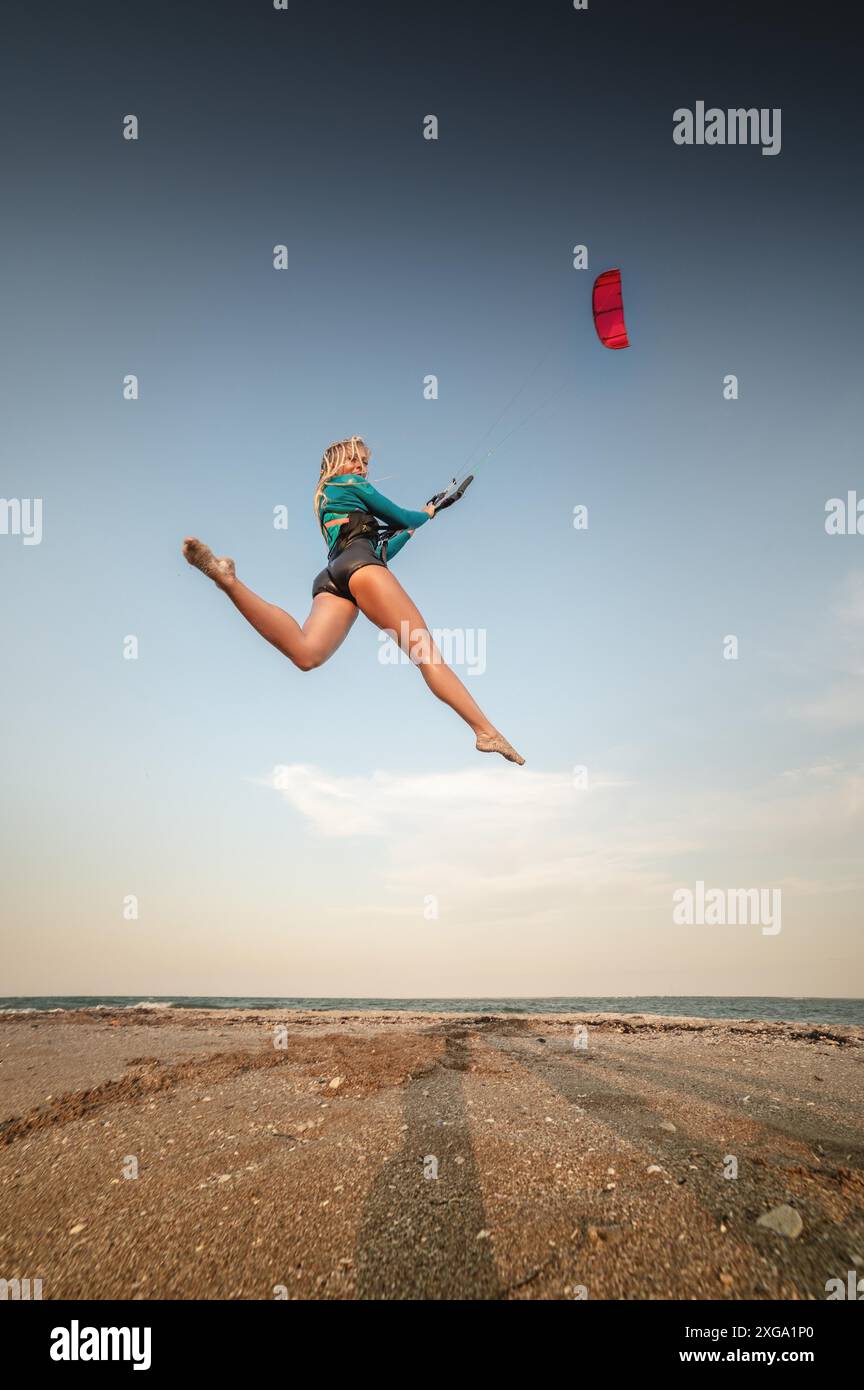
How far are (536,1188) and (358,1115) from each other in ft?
9.11

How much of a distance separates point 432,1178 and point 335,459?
610cm

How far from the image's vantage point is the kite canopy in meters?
6.40

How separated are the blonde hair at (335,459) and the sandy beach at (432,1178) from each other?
5.23 m

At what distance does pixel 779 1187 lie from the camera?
4270 millimetres

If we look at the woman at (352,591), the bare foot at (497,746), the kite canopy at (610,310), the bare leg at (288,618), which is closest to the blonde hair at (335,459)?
the woman at (352,591)

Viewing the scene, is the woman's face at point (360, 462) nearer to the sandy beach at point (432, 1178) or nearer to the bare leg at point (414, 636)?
the bare leg at point (414, 636)

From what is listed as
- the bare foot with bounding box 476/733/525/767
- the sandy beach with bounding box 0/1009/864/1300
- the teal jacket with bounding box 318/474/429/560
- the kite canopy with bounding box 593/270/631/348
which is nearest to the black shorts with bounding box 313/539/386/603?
the teal jacket with bounding box 318/474/429/560

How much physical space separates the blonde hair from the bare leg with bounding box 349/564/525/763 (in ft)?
3.11

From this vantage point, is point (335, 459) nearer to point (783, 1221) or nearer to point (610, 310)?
point (610, 310)

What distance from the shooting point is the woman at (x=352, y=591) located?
12.7 feet

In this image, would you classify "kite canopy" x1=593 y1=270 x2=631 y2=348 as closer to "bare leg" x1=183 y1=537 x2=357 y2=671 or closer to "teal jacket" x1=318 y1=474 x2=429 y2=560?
"teal jacket" x1=318 y1=474 x2=429 y2=560

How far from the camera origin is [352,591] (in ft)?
14.1

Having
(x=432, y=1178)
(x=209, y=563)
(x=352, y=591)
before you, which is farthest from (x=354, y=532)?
(x=432, y=1178)
